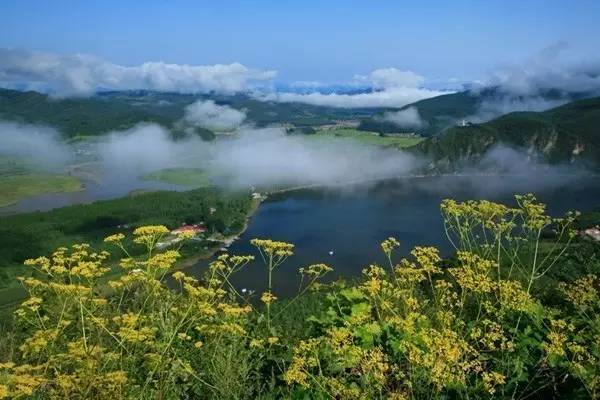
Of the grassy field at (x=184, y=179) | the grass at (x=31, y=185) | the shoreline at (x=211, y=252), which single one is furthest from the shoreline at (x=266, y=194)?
the grass at (x=31, y=185)

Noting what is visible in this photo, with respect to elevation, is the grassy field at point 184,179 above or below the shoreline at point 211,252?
below

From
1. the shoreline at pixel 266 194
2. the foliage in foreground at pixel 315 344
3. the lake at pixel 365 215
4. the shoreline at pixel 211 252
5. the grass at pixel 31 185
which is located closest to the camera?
the foliage in foreground at pixel 315 344

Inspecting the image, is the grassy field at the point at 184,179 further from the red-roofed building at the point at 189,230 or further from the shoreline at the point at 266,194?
the red-roofed building at the point at 189,230

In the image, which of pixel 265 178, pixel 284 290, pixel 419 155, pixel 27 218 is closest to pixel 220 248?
pixel 284 290

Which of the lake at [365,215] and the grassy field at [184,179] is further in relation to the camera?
the grassy field at [184,179]

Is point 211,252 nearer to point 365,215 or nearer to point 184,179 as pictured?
point 365,215

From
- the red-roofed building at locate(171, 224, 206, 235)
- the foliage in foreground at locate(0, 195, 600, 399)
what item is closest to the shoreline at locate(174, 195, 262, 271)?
the red-roofed building at locate(171, 224, 206, 235)

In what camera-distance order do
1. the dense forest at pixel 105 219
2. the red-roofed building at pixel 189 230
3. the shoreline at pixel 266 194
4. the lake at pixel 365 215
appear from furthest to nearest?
the dense forest at pixel 105 219 → the shoreline at pixel 266 194 → the lake at pixel 365 215 → the red-roofed building at pixel 189 230
